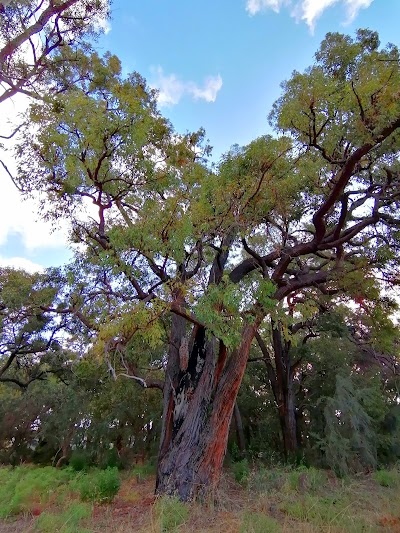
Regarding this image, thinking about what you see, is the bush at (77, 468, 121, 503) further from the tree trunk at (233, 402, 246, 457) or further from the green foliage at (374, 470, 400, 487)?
the tree trunk at (233, 402, 246, 457)

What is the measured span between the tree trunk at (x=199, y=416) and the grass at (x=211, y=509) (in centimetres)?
40

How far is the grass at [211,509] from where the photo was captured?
4383 mm

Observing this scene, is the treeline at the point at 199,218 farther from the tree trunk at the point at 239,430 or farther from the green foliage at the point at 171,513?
the tree trunk at the point at 239,430

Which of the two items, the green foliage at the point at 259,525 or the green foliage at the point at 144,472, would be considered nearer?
the green foliage at the point at 259,525

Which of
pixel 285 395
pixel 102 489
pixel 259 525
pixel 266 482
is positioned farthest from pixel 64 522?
pixel 285 395

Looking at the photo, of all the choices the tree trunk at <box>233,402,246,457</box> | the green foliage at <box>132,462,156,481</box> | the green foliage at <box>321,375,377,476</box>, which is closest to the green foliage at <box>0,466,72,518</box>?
the green foliage at <box>132,462,156,481</box>

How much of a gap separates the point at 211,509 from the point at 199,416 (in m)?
1.48

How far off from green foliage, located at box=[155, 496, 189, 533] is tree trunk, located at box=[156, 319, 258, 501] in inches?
18.5

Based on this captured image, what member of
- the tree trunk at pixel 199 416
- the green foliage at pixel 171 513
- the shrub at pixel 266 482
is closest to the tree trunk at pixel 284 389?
the shrub at pixel 266 482

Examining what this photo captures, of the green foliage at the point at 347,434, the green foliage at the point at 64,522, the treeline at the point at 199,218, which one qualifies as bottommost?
the green foliage at the point at 64,522

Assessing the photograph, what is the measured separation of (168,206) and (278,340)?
898 centimetres

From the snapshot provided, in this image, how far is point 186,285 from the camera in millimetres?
5664

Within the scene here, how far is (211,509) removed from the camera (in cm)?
554

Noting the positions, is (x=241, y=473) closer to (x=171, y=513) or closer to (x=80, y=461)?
(x=171, y=513)
